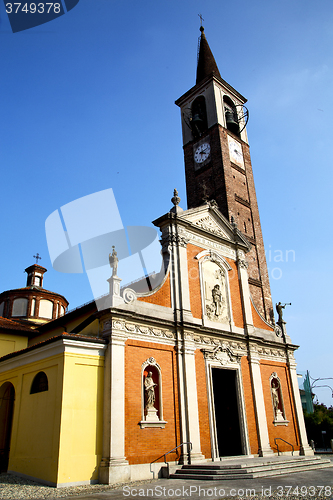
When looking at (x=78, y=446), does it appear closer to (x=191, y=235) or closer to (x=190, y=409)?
(x=190, y=409)

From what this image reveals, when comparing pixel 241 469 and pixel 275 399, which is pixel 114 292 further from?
pixel 275 399

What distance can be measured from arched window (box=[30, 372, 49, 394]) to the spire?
1042 inches

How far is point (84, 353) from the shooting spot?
12.7 meters

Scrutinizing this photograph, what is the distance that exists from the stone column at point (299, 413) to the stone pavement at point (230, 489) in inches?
282

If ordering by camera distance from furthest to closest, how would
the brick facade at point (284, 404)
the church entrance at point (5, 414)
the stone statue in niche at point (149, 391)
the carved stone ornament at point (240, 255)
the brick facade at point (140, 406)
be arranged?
the carved stone ornament at point (240, 255), the brick facade at point (284, 404), the church entrance at point (5, 414), the stone statue in niche at point (149, 391), the brick facade at point (140, 406)

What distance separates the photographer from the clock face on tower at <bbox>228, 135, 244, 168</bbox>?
28.4 m

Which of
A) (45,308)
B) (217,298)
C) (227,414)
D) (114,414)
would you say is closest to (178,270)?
(217,298)

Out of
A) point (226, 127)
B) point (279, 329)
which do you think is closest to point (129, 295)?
point (279, 329)

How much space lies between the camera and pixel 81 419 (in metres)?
12.0

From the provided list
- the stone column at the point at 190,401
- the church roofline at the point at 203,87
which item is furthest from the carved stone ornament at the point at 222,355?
the church roofline at the point at 203,87

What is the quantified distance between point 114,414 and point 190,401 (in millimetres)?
3451

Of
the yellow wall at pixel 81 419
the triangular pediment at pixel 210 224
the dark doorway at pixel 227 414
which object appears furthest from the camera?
the triangular pediment at pixel 210 224

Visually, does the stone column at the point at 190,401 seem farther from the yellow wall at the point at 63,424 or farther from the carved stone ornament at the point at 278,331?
the carved stone ornament at the point at 278,331

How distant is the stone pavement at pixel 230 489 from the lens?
9.10m
